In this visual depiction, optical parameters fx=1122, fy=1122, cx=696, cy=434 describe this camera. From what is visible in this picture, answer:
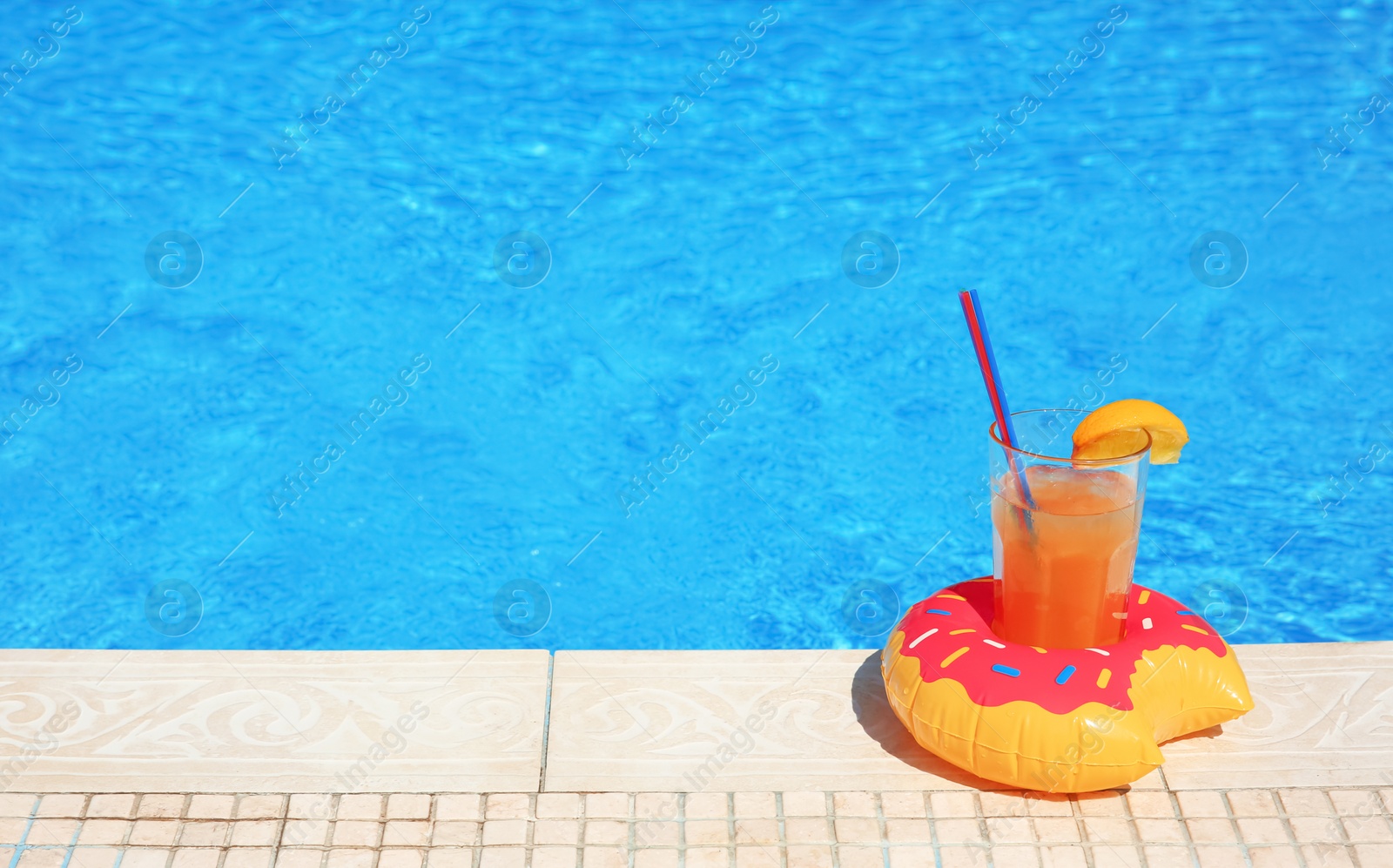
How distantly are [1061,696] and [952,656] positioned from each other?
0.26 meters

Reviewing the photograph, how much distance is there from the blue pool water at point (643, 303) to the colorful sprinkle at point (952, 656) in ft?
6.08

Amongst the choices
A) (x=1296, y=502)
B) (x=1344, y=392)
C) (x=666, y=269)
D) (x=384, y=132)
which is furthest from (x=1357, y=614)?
(x=384, y=132)

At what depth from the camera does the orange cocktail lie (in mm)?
2533

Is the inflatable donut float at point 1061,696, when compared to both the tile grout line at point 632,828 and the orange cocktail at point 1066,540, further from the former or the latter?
the tile grout line at point 632,828

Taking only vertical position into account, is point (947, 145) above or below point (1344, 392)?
above

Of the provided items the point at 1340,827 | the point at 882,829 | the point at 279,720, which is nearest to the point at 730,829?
the point at 882,829

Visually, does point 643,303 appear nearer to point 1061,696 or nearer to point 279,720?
point 279,720

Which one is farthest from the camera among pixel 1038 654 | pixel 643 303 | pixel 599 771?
pixel 643 303

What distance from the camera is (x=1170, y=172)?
5.66m

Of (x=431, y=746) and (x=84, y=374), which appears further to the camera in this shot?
(x=84, y=374)

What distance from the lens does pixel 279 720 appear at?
288 cm

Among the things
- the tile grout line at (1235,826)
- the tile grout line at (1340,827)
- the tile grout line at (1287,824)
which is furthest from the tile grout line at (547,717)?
the tile grout line at (1340,827)

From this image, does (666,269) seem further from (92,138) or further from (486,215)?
(92,138)

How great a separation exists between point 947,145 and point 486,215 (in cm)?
237
